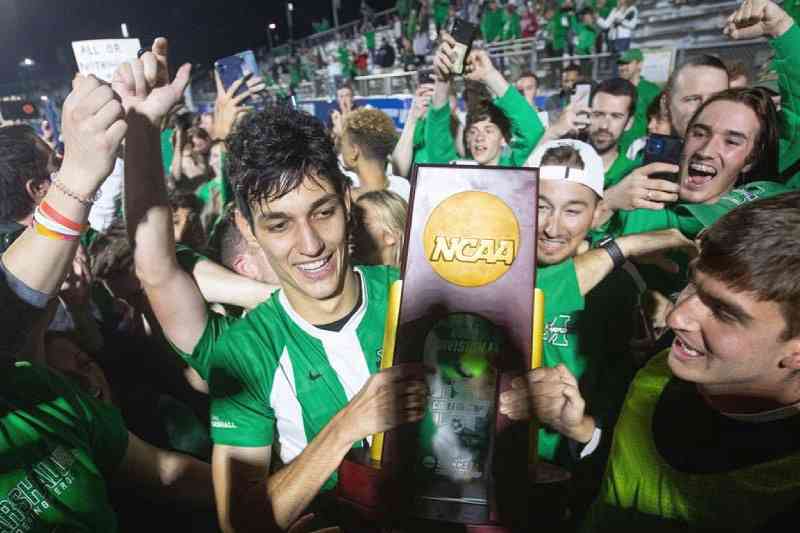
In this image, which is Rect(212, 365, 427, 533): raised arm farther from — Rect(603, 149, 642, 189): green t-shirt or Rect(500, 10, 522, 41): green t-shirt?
Rect(500, 10, 522, 41): green t-shirt

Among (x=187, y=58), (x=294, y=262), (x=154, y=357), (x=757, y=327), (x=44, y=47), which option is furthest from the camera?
(x=44, y=47)

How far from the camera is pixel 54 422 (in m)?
1.45

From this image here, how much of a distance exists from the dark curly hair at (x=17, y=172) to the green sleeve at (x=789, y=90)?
377cm

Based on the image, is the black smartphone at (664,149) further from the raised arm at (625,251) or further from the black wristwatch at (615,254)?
the black wristwatch at (615,254)

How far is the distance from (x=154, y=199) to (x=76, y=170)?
0.36 meters

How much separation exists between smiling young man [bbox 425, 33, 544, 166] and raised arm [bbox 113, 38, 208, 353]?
1.98 meters

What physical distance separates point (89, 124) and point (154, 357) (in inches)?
64.8

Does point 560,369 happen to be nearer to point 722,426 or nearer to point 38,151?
point 722,426

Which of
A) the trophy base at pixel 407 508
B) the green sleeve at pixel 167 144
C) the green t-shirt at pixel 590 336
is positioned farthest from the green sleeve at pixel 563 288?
the green sleeve at pixel 167 144

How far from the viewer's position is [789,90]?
2480 millimetres

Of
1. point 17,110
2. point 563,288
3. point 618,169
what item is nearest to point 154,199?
point 563,288

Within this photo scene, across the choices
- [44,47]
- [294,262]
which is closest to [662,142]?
[294,262]

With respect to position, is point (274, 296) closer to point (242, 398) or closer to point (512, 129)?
point (242, 398)

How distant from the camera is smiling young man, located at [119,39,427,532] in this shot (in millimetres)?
1549
